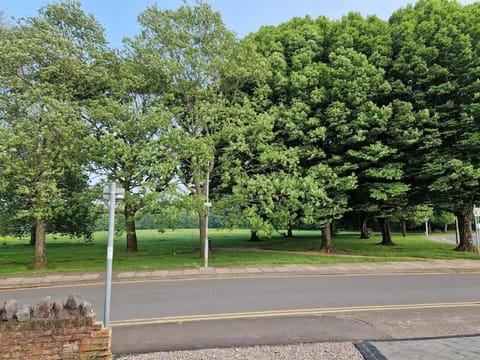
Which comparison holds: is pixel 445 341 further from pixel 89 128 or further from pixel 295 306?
pixel 89 128

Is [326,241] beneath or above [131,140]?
beneath

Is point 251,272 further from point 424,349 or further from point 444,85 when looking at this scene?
point 444,85

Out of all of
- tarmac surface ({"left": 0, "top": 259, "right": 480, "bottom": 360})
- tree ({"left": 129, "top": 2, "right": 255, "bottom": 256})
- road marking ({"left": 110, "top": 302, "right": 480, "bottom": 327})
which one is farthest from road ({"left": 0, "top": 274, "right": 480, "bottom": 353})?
tree ({"left": 129, "top": 2, "right": 255, "bottom": 256})

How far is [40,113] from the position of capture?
14.3 meters

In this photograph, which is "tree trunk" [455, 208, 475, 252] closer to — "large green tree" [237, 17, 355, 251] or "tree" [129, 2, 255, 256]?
"large green tree" [237, 17, 355, 251]

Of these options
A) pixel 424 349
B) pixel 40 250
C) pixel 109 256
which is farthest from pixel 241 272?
pixel 40 250

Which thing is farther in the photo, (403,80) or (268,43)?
(268,43)

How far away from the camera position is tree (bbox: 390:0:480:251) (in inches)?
655

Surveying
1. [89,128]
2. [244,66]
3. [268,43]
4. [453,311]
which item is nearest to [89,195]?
[89,128]

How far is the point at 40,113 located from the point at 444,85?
1864cm

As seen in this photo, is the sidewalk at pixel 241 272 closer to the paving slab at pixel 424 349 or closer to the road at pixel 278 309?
the road at pixel 278 309

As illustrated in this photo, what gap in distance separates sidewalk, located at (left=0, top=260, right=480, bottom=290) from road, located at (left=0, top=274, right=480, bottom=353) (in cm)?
85

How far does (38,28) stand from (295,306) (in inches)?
641

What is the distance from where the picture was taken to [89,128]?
15.7 metres
